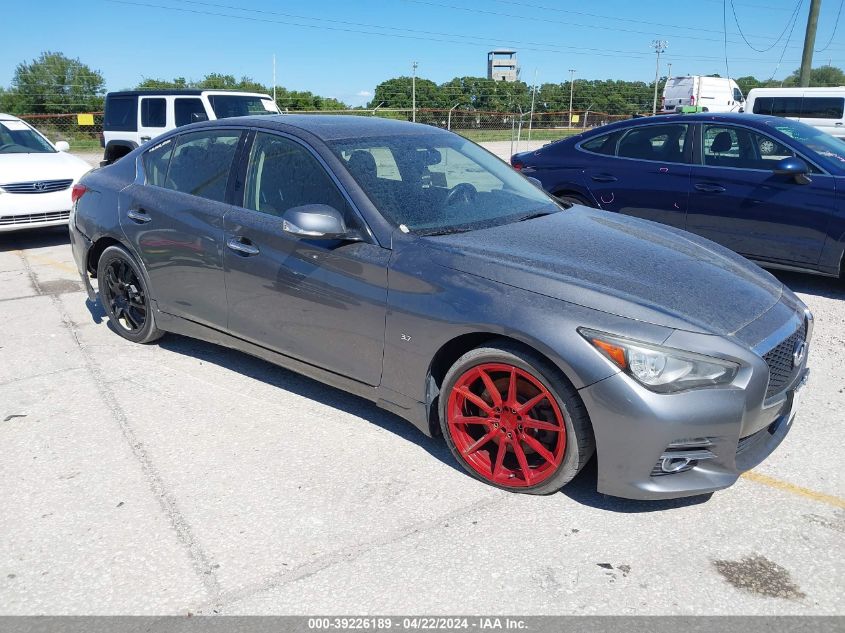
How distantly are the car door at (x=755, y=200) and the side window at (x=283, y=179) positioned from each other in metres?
4.38

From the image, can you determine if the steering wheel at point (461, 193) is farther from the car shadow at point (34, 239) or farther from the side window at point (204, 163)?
the car shadow at point (34, 239)

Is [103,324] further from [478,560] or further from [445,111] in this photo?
[445,111]

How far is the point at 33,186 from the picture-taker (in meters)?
8.75

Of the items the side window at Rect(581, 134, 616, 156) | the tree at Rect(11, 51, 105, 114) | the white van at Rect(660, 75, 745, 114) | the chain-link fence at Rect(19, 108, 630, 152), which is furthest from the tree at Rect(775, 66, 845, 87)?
the side window at Rect(581, 134, 616, 156)

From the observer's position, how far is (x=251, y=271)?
4027 millimetres

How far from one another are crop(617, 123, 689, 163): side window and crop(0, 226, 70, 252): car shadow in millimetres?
7022

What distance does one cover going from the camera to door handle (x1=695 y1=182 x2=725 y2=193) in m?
6.77

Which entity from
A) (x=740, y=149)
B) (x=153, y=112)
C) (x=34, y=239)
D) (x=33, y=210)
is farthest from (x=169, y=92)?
(x=740, y=149)

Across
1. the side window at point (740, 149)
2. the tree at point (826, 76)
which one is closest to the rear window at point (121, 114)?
the side window at point (740, 149)

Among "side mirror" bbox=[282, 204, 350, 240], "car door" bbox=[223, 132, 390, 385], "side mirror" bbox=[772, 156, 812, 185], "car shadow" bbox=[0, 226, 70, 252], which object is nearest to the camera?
"side mirror" bbox=[282, 204, 350, 240]

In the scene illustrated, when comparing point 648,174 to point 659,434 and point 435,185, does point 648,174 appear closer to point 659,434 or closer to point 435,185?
point 435,185

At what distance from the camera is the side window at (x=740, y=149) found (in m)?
6.66

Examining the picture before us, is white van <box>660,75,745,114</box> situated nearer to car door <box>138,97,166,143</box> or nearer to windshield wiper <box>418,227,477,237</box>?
car door <box>138,97,166,143</box>

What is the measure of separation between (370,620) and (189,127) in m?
3.54
